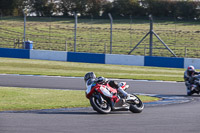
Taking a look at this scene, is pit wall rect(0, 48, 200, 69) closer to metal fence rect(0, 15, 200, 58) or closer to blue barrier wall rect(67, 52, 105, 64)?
blue barrier wall rect(67, 52, 105, 64)

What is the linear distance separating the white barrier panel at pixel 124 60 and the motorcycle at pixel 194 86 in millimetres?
12786

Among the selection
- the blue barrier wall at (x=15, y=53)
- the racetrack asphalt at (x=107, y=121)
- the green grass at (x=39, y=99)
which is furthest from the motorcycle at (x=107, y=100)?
the blue barrier wall at (x=15, y=53)

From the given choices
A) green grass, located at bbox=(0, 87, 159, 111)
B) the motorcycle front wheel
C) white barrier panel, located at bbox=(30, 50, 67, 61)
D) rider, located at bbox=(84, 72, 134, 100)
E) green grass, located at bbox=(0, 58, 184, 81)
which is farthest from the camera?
white barrier panel, located at bbox=(30, 50, 67, 61)

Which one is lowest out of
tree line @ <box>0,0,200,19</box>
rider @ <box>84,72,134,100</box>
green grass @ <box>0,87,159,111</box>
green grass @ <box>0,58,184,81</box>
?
green grass @ <box>0,58,184,81</box>

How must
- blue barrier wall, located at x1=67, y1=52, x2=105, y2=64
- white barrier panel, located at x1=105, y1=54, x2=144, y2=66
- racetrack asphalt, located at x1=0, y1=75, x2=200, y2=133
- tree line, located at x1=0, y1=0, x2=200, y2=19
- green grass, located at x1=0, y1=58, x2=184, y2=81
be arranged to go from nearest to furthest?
racetrack asphalt, located at x1=0, y1=75, x2=200, y2=133
green grass, located at x1=0, y1=58, x2=184, y2=81
white barrier panel, located at x1=105, y1=54, x2=144, y2=66
blue barrier wall, located at x1=67, y1=52, x2=105, y2=64
tree line, located at x1=0, y1=0, x2=200, y2=19

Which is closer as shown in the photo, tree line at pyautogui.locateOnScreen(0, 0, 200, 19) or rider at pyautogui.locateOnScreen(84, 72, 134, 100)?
rider at pyautogui.locateOnScreen(84, 72, 134, 100)

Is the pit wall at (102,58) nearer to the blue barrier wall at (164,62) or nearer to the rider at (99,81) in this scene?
the blue barrier wall at (164,62)

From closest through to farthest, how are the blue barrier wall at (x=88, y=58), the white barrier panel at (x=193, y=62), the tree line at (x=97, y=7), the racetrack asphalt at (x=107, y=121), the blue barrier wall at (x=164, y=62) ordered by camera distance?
the racetrack asphalt at (x=107, y=121) < the white barrier panel at (x=193, y=62) < the blue barrier wall at (x=164, y=62) < the blue barrier wall at (x=88, y=58) < the tree line at (x=97, y=7)

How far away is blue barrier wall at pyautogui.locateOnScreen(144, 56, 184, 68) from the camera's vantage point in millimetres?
27625

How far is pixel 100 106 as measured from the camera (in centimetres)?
1051

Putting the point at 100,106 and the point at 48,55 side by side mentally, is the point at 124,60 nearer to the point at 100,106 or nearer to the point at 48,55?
the point at 48,55

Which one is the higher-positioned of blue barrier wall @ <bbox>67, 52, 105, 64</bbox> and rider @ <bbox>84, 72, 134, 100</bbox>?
rider @ <bbox>84, 72, 134, 100</bbox>

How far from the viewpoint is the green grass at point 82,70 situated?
2292 cm

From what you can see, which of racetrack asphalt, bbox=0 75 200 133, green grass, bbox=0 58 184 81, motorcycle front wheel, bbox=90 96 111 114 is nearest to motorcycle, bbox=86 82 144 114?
motorcycle front wheel, bbox=90 96 111 114
